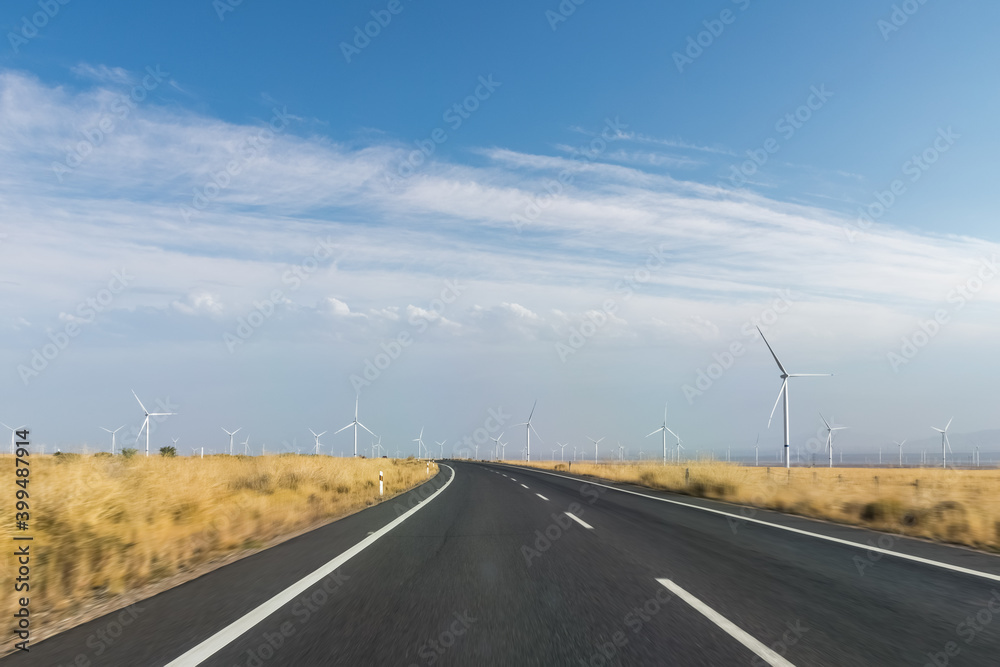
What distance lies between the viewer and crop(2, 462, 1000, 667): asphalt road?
14.4 ft

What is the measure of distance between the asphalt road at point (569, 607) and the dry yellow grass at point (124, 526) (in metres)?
1.18

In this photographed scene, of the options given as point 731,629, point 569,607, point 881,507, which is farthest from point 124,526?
point 881,507

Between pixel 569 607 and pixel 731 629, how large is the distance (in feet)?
4.49

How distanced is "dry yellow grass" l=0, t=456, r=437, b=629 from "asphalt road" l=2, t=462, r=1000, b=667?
3.88ft

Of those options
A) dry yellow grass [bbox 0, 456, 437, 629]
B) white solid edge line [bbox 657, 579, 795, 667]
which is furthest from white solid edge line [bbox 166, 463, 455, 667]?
white solid edge line [bbox 657, 579, 795, 667]

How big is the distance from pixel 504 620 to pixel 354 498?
15.7 meters

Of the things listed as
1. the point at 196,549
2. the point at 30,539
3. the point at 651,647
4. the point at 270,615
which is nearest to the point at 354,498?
the point at 196,549

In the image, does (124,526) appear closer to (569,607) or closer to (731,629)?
(569,607)

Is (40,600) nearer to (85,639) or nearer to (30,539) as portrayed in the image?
(30,539)

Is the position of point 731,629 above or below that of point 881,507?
above

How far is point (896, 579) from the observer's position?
6.92 m

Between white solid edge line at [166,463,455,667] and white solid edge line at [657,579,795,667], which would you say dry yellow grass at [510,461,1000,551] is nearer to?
white solid edge line at [657,579,795,667]

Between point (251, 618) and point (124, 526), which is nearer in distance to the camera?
point (251, 618)

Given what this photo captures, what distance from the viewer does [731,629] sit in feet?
16.1
